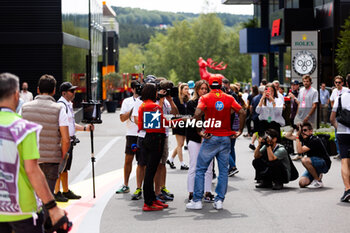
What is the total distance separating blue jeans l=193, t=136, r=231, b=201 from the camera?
365 inches

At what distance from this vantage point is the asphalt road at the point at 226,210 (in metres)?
8.11

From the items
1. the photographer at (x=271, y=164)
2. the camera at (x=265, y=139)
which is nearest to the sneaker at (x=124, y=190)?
the photographer at (x=271, y=164)

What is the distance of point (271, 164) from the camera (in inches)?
430

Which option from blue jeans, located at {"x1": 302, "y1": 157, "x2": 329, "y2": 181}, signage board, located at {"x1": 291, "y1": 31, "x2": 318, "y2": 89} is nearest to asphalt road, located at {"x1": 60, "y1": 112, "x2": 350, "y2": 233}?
blue jeans, located at {"x1": 302, "y1": 157, "x2": 329, "y2": 181}

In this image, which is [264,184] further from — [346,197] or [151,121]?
[151,121]

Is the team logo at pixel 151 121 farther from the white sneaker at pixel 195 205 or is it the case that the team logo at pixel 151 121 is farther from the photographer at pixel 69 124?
the white sneaker at pixel 195 205

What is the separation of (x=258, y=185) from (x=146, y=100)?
287cm

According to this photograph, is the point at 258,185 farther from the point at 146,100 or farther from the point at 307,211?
the point at 146,100

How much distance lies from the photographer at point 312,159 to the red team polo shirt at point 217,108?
2.25m

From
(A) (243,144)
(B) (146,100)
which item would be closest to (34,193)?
(B) (146,100)

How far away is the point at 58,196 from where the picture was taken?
396 inches

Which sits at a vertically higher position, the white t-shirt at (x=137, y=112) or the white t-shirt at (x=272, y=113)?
the white t-shirt at (x=137, y=112)

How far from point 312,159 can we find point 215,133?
8.12 ft

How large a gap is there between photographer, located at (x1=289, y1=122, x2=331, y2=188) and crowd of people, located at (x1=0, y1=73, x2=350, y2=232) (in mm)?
16
